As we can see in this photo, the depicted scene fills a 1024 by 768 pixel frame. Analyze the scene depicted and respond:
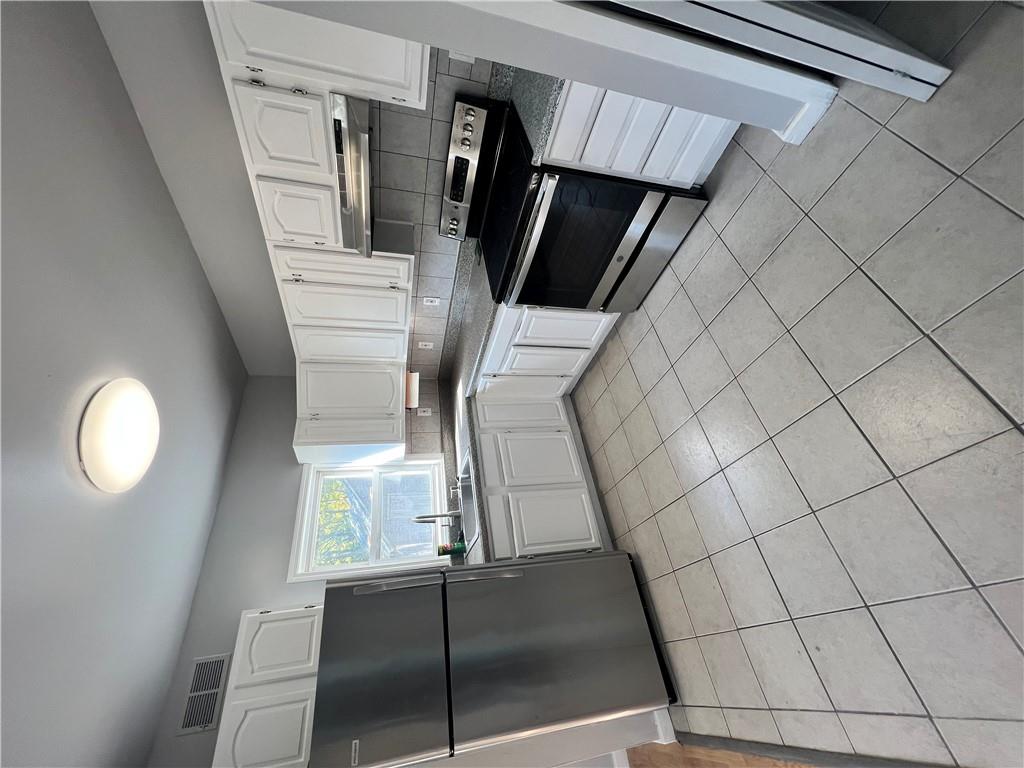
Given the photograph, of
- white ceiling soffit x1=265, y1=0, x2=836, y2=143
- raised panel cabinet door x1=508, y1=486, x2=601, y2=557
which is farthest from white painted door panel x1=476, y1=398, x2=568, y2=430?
white ceiling soffit x1=265, y1=0, x2=836, y2=143

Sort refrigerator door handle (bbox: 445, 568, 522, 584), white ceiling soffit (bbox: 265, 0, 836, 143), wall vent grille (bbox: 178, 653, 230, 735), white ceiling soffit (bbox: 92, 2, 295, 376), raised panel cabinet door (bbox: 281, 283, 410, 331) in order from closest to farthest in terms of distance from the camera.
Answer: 1. white ceiling soffit (bbox: 265, 0, 836, 143)
2. white ceiling soffit (bbox: 92, 2, 295, 376)
3. refrigerator door handle (bbox: 445, 568, 522, 584)
4. wall vent grille (bbox: 178, 653, 230, 735)
5. raised panel cabinet door (bbox: 281, 283, 410, 331)

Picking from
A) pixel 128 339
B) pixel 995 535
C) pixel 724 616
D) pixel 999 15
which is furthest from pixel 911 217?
pixel 128 339

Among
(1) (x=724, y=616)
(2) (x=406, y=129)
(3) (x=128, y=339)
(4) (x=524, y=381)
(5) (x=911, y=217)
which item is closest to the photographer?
(5) (x=911, y=217)

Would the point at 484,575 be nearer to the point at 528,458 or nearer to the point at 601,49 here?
the point at 528,458

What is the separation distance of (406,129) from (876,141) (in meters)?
1.57

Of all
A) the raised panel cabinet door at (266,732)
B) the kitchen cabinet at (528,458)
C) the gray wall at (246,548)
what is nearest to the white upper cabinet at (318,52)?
the kitchen cabinet at (528,458)

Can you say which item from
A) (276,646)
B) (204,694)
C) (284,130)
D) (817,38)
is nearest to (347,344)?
(284,130)

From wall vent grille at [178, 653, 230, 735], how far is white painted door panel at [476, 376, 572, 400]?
1841mm

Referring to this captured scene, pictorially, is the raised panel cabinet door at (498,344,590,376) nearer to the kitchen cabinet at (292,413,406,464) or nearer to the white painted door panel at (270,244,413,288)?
the white painted door panel at (270,244,413,288)

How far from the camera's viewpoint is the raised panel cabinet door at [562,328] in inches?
69.4

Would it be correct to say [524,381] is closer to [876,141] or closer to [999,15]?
[876,141]

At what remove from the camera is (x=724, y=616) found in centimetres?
128

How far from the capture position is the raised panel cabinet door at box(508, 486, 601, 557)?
1.85m

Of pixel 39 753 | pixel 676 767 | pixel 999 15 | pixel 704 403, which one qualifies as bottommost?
pixel 676 767
